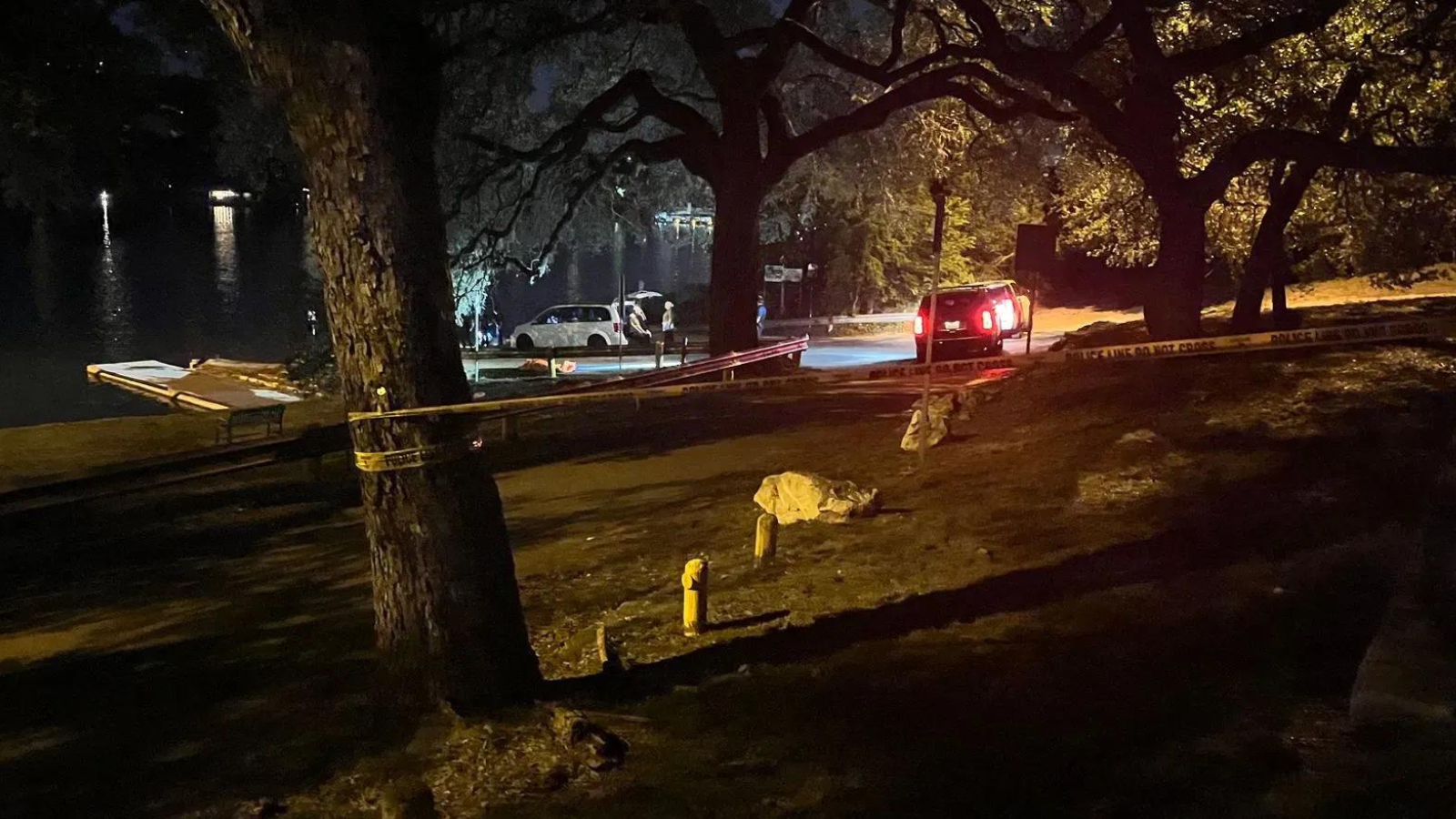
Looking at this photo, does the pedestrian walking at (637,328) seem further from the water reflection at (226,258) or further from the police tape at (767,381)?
the water reflection at (226,258)

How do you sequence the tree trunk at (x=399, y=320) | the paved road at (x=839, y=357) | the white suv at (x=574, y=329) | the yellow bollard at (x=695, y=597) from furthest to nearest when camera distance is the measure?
1. the white suv at (x=574, y=329)
2. the paved road at (x=839, y=357)
3. the yellow bollard at (x=695, y=597)
4. the tree trunk at (x=399, y=320)

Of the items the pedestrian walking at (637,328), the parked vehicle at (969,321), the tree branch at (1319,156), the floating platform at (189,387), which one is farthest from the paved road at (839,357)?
the tree branch at (1319,156)

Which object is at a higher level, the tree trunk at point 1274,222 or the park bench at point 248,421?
the tree trunk at point 1274,222

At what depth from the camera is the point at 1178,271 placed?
14523 mm

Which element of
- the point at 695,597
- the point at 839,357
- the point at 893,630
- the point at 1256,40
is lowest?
the point at 893,630

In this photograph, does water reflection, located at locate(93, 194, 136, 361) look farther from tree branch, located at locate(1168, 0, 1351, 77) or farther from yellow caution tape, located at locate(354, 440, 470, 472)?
yellow caution tape, located at locate(354, 440, 470, 472)

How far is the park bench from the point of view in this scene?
1845cm

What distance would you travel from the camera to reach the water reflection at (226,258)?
6675cm

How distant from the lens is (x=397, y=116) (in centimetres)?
557

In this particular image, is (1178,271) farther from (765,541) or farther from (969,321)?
(969,321)

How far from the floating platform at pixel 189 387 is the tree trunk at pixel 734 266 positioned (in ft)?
33.8

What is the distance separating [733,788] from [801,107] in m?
20.5

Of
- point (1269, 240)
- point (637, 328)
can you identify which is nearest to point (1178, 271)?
point (1269, 240)

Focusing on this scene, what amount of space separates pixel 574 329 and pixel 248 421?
18.1 meters
